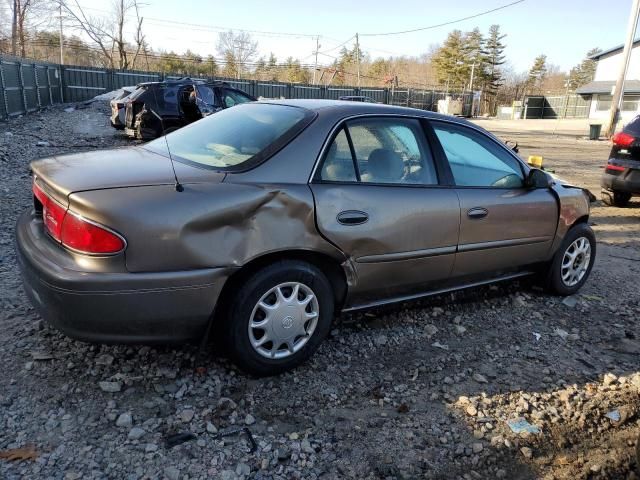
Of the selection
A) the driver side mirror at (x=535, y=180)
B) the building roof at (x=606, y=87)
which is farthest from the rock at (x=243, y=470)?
the building roof at (x=606, y=87)

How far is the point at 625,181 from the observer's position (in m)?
7.59

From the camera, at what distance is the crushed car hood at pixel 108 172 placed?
2590 mm

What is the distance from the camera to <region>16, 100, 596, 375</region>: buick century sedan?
8.09 ft

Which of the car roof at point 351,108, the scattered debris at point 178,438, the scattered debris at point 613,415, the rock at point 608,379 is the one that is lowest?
the scattered debris at point 613,415

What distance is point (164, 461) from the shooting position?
2322 millimetres

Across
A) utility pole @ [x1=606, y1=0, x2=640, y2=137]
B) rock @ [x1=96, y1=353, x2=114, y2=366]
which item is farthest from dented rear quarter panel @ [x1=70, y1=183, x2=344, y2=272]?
utility pole @ [x1=606, y1=0, x2=640, y2=137]

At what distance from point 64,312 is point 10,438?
0.61 metres

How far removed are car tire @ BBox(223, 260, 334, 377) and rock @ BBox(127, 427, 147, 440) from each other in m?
0.58

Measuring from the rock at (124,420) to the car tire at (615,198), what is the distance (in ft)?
27.4

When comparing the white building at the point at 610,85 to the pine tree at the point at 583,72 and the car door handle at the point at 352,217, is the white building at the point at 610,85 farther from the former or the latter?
the pine tree at the point at 583,72

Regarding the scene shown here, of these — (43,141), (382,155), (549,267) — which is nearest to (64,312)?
(382,155)

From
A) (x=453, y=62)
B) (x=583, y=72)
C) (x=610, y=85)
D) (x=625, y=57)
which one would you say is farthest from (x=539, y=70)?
(x=625, y=57)

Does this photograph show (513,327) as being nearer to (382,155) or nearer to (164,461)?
(382,155)

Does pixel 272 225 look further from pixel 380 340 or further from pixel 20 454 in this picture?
pixel 20 454
